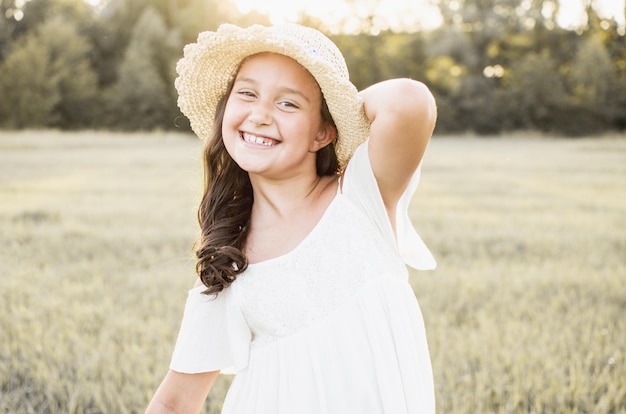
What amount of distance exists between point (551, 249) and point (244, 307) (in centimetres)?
494

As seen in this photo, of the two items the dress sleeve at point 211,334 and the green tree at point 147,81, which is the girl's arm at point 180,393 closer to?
the dress sleeve at point 211,334

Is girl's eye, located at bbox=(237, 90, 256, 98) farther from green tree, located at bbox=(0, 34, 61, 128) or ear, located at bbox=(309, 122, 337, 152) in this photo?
green tree, located at bbox=(0, 34, 61, 128)

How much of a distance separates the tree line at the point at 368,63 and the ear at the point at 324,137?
35.0m

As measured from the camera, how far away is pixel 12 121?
119 feet

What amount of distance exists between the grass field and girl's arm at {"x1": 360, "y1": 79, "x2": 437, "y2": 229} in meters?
0.66

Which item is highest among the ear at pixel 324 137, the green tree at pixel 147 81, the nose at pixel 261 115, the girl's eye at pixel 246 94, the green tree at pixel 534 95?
the girl's eye at pixel 246 94

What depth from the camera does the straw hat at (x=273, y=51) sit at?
174 cm

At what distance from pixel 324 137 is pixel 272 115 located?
21cm

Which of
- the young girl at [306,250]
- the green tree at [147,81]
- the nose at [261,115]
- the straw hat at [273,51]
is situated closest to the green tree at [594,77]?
the green tree at [147,81]

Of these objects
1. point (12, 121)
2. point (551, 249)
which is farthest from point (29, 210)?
point (12, 121)

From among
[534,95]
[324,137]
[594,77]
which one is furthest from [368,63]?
[324,137]

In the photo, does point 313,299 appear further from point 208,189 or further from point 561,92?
point 561,92

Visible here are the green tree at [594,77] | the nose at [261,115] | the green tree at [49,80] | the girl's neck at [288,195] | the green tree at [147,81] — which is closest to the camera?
the nose at [261,115]

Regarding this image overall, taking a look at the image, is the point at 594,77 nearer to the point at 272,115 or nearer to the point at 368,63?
A: the point at 368,63
